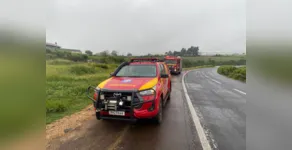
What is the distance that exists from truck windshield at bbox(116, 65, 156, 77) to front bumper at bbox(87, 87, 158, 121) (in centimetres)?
135

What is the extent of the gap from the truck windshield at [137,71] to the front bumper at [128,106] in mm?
1350

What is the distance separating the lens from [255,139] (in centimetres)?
152

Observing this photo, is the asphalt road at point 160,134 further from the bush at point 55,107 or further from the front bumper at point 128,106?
the bush at point 55,107

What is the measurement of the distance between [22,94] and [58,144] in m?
2.59

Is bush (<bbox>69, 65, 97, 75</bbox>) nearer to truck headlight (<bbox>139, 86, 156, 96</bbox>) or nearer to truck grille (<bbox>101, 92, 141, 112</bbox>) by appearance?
truck grille (<bbox>101, 92, 141, 112</bbox>)

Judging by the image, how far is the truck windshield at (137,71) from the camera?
5.11 metres

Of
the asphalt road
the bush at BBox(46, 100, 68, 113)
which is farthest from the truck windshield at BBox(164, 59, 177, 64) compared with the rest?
the bush at BBox(46, 100, 68, 113)

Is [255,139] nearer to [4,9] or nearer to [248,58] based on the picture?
[248,58]

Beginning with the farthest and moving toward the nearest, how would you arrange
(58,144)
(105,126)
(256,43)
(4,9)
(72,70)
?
1. (72,70)
2. (105,126)
3. (58,144)
4. (256,43)
5. (4,9)

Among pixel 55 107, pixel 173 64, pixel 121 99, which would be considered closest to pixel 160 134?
pixel 121 99

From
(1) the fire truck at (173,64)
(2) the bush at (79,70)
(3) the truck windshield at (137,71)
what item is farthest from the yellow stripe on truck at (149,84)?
(1) the fire truck at (173,64)

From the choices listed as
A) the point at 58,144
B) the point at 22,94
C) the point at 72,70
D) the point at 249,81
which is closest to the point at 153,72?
the point at 58,144

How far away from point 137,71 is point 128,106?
180 cm

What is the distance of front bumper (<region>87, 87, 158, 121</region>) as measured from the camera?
3709 millimetres
